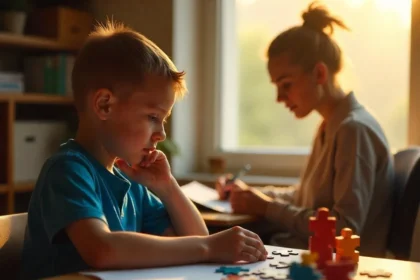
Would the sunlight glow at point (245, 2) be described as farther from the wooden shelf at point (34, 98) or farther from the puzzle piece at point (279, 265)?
the puzzle piece at point (279, 265)

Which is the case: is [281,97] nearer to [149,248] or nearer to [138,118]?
[138,118]

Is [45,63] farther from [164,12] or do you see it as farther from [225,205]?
[225,205]

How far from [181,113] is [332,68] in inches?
40.5

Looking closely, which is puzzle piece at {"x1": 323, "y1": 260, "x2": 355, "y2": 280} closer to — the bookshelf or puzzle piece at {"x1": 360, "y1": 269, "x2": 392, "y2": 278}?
puzzle piece at {"x1": 360, "y1": 269, "x2": 392, "y2": 278}

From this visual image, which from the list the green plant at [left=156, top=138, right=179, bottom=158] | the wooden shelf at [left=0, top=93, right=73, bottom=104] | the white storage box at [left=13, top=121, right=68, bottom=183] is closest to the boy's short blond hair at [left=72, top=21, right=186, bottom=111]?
the green plant at [left=156, top=138, right=179, bottom=158]

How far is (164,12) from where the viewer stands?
2.90 m

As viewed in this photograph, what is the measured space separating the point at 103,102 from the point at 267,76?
1.77 m

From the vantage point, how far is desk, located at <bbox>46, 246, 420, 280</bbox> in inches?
39.8

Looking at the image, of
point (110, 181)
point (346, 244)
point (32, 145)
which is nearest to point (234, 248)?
point (346, 244)

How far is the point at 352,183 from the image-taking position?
1.82 metres

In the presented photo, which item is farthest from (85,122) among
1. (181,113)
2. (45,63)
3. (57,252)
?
(45,63)

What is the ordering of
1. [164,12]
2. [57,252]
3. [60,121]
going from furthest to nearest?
[60,121]
[164,12]
[57,252]

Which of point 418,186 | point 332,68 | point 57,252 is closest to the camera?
point 57,252

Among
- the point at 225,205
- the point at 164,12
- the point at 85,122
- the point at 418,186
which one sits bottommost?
the point at 225,205
